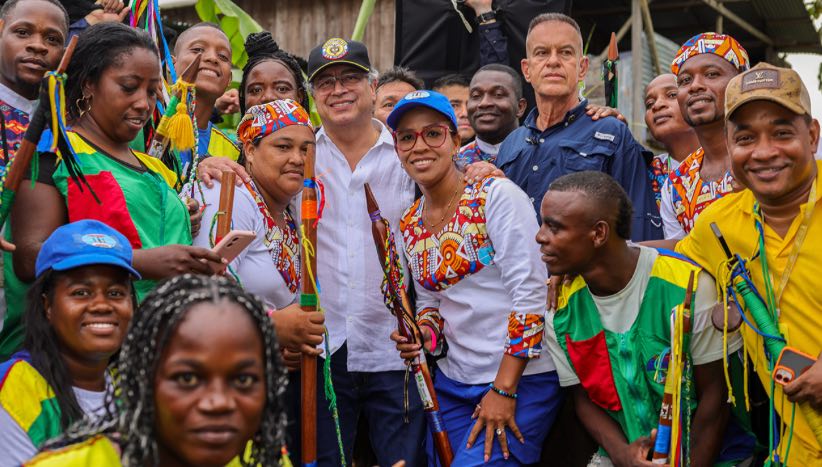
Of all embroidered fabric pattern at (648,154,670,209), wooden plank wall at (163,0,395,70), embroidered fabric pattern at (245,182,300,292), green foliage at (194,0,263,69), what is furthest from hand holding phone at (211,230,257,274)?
wooden plank wall at (163,0,395,70)

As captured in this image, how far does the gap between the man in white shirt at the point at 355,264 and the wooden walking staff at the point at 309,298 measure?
43cm

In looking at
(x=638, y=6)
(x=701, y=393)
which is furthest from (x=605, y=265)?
(x=638, y=6)

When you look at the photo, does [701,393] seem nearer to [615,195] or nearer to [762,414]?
[762,414]

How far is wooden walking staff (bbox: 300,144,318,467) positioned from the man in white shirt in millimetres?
429

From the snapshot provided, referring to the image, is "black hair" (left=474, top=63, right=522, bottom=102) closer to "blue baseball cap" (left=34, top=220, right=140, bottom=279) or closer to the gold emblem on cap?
the gold emblem on cap

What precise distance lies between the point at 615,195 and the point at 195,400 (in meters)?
2.48

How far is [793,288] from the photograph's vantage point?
11.8ft

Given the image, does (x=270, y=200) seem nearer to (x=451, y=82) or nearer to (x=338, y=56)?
(x=338, y=56)

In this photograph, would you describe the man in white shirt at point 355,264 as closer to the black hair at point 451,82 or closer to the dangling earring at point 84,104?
the dangling earring at point 84,104

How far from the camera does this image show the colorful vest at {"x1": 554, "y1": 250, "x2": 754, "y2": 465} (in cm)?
398

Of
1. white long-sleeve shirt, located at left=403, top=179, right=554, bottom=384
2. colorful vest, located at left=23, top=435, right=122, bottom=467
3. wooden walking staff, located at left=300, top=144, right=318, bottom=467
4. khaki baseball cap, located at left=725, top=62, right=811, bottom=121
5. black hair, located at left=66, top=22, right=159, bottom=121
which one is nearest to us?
colorful vest, located at left=23, top=435, right=122, bottom=467

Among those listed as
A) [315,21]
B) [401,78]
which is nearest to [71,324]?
[401,78]

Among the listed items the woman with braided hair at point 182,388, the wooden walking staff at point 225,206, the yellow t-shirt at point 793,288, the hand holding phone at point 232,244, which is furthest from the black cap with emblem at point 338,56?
the woman with braided hair at point 182,388

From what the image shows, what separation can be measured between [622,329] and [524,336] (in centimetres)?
44
